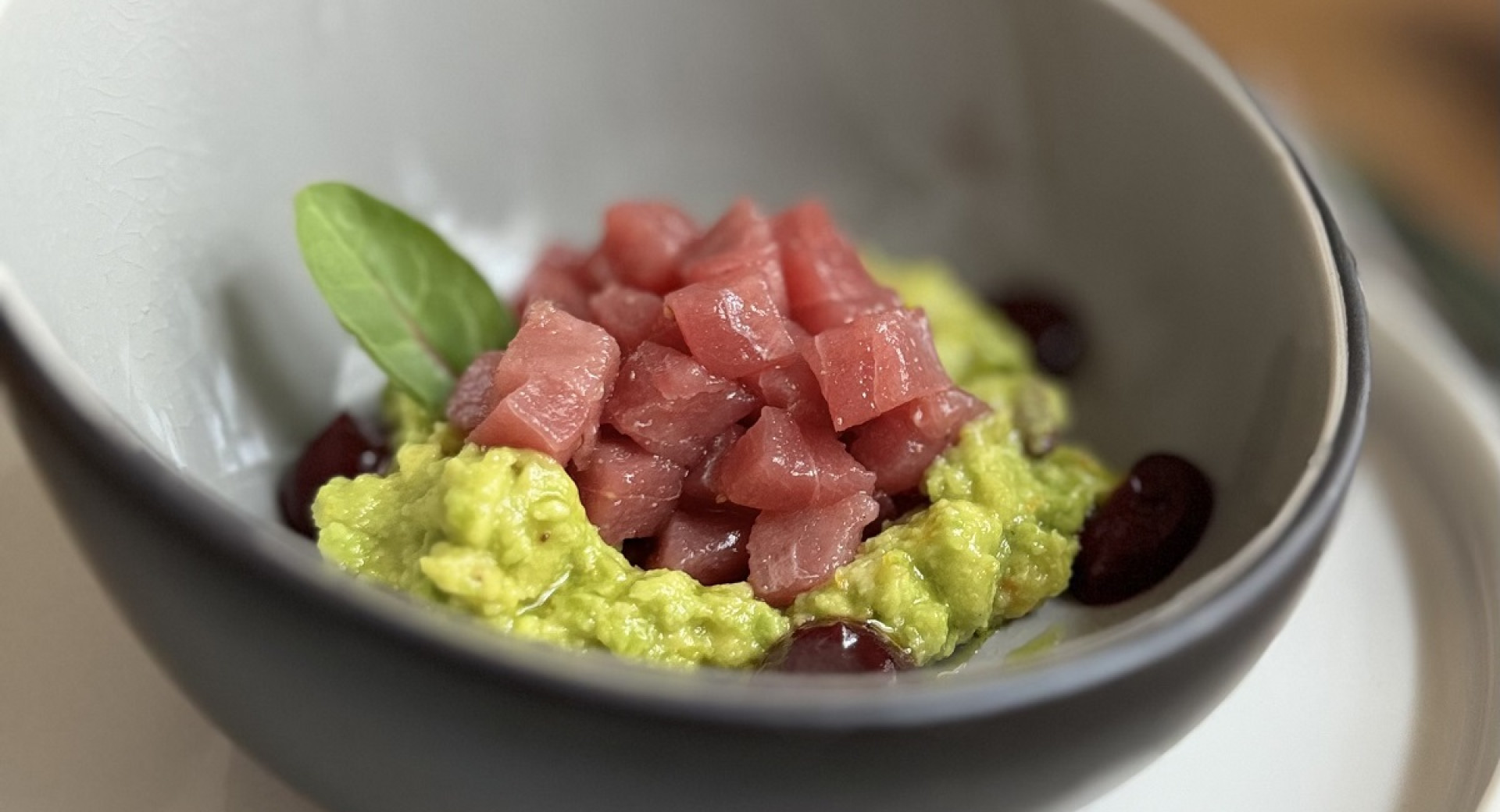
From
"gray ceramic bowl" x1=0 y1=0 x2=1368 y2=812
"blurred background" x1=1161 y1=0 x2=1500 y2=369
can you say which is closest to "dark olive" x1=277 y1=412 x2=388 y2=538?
"gray ceramic bowl" x1=0 y1=0 x2=1368 y2=812

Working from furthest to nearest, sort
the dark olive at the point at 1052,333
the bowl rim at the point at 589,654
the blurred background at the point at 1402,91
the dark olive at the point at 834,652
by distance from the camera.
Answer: the blurred background at the point at 1402,91 → the dark olive at the point at 1052,333 → the dark olive at the point at 834,652 → the bowl rim at the point at 589,654

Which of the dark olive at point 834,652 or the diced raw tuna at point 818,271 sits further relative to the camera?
the diced raw tuna at point 818,271

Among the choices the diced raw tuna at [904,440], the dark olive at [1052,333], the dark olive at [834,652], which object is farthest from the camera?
the dark olive at [1052,333]

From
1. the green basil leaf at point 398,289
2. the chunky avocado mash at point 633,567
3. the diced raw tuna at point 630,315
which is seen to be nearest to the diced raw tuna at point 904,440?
the chunky avocado mash at point 633,567

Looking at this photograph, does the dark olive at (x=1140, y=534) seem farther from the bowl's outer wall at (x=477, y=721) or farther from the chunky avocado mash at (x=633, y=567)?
the bowl's outer wall at (x=477, y=721)

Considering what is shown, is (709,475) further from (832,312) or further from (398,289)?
(398,289)

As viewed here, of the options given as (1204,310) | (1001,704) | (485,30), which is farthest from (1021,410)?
(485,30)

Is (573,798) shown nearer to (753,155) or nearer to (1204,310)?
(1204,310)
